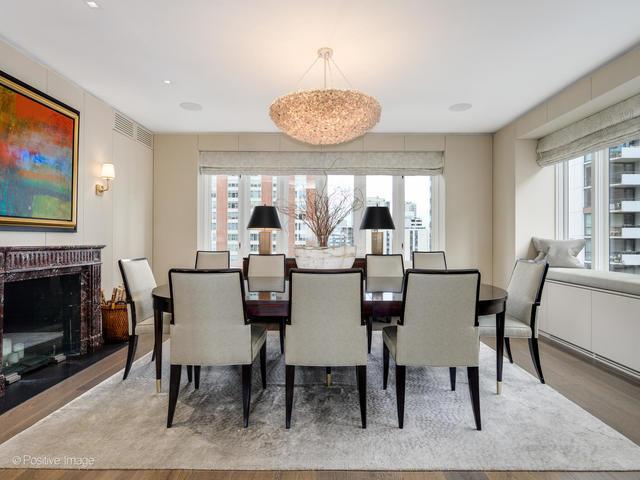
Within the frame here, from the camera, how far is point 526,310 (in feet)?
8.27

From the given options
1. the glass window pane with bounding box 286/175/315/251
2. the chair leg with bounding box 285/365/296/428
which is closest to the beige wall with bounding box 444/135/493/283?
the glass window pane with bounding box 286/175/315/251

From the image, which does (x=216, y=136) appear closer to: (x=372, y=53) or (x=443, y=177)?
(x=372, y=53)

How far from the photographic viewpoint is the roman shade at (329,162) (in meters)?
4.78

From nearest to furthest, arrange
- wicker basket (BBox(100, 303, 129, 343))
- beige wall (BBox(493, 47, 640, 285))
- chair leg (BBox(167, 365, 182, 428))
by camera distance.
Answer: chair leg (BBox(167, 365, 182, 428)), beige wall (BBox(493, 47, 640, 285)), wicker basket (BBox(100, 303, 129, 343))

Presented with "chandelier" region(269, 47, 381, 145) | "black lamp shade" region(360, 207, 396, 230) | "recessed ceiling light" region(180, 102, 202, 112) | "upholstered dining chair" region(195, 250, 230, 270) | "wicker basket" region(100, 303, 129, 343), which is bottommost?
"wicker basket" region(100, 303, 129, 343)

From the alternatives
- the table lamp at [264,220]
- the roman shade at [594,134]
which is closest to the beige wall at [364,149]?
the roman shade at [594,134]

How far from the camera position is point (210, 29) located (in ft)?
7.78

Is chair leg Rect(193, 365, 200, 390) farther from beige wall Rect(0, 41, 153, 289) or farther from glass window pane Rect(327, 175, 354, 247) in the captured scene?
glass window pane Rect(327, 175, 354, 247)

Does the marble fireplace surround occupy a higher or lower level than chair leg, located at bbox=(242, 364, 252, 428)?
higher

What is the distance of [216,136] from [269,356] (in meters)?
3.24

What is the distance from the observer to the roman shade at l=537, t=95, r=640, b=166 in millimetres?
2889

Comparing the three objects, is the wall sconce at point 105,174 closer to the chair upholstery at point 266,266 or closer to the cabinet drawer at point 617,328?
the chair upholstery at point 266,266

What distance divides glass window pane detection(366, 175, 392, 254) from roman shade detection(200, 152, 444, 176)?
161 millimetres

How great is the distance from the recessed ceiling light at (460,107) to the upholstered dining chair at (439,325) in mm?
2692
